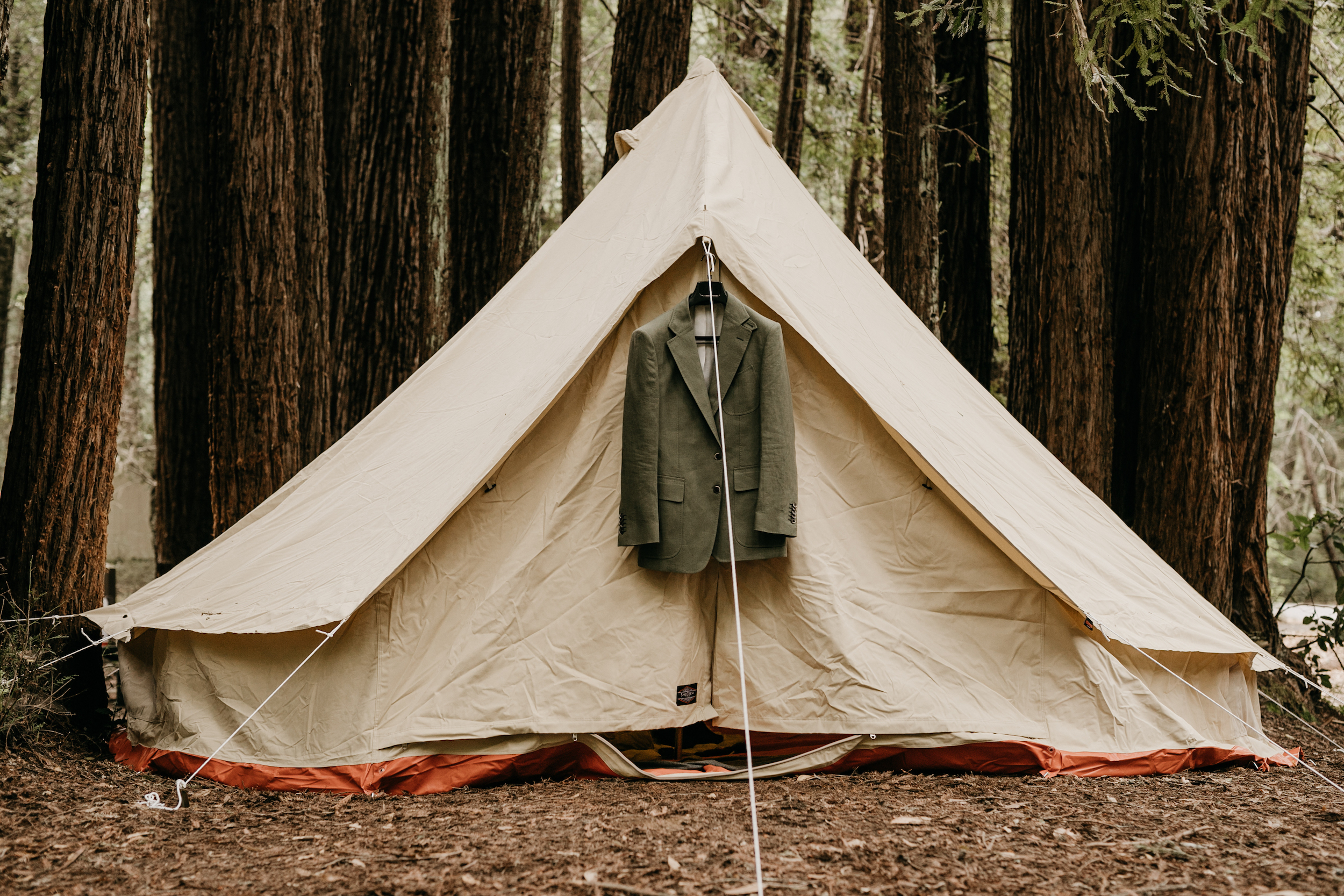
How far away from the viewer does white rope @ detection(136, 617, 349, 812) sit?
3051mm

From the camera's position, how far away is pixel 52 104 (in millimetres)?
3898

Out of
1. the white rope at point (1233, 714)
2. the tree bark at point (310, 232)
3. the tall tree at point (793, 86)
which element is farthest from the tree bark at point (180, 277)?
the white rope at point (1233, 714)

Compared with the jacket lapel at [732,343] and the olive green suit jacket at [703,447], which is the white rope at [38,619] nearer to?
the olive green suit jacket at [703,447]

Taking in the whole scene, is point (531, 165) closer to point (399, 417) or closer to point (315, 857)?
point (399, 417)

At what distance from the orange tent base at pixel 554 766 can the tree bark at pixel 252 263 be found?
5.96 ft

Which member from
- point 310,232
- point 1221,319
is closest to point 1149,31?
point 1221,319

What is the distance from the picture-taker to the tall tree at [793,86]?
366 inches

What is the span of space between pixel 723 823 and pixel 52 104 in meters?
3.78

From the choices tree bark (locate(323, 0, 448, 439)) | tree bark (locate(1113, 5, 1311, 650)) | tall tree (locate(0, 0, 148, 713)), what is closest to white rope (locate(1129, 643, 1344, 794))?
tree bark (locate(1113, 5, 1311, 650))

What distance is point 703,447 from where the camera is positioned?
11.5 ft

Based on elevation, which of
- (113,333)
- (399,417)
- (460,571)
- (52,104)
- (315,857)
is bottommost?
(315,857)

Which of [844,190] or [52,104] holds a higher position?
[844,190]

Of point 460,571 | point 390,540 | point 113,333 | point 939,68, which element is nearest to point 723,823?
point 460,571

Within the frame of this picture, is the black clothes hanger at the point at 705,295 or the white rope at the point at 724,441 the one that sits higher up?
the black clothes hanger at the point at 705,295
